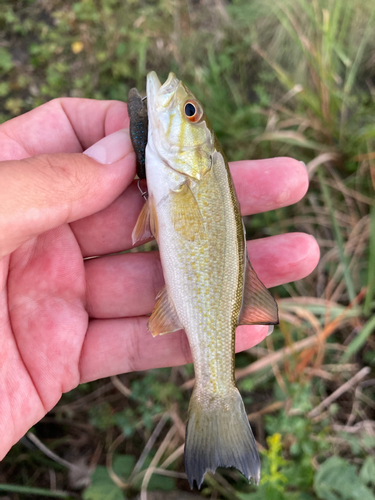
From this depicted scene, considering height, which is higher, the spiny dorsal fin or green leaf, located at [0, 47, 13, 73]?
green leaf, located at [0, 47, 13, 73]

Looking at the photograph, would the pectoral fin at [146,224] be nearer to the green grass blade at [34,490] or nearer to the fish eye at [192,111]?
the fish eye at [192,111]

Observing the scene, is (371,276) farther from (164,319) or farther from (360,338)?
(164,319)

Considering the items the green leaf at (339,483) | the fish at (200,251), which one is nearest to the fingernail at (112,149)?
the fish at (200,251)

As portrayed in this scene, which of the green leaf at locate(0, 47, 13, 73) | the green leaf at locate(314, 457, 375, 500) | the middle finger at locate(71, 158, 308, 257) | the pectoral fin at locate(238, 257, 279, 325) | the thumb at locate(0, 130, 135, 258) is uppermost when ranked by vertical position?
the green leaf at locate(0, 47, 13, 73)

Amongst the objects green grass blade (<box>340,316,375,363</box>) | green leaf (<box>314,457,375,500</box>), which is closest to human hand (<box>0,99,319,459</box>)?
green grass blade (<box>340,316,375,363</box>)

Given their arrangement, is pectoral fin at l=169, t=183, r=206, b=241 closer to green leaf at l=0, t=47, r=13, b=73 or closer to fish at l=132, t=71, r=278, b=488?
fish at l=132, t=71, r=278, b=488

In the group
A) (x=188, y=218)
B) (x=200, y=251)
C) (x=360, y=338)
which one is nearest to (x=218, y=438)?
(x=200, y=251)
